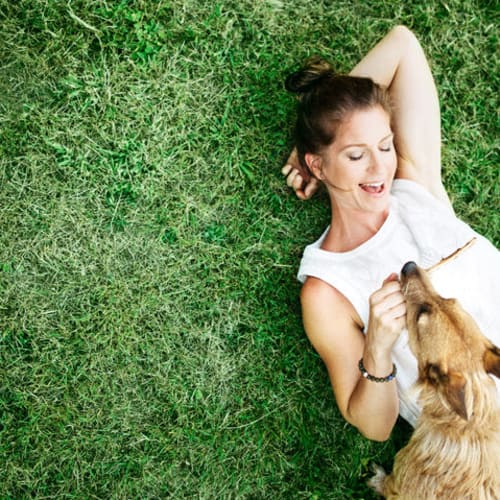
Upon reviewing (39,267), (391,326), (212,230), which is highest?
(391,326)

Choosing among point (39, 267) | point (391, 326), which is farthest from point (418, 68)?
point (39, 267)

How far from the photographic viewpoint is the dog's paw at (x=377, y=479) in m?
4.29

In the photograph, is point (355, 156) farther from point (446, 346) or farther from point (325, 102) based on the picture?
point (446, 346)

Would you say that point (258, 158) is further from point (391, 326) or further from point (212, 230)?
point (391, 326)

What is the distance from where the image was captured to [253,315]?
4.45 metres

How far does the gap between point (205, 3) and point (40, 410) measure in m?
3.45

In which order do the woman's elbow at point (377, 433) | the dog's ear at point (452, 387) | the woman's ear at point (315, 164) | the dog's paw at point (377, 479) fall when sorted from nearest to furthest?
1. the dog's ear at point (452, 387)
2. the woman's elbow at point (377, 433)
3. the woman's ear at point (315, 164)
4. the dog's paw at point (377, 479)

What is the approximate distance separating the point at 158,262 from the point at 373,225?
168cm

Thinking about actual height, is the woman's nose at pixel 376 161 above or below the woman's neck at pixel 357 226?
above

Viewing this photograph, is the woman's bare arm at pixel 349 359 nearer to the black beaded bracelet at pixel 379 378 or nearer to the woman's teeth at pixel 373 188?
the black beaded bracelet at pixel 379 378

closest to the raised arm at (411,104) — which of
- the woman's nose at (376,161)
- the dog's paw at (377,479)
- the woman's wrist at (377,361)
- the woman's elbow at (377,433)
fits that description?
the woman's nose at (376,161)

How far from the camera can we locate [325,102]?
3770 millimetres

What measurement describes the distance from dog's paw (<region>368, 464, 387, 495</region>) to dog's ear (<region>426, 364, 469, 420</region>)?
5.63 ft

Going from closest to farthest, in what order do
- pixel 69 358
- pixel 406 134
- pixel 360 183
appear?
pixel 360 183, pixel 406 134, pixel 69 358
